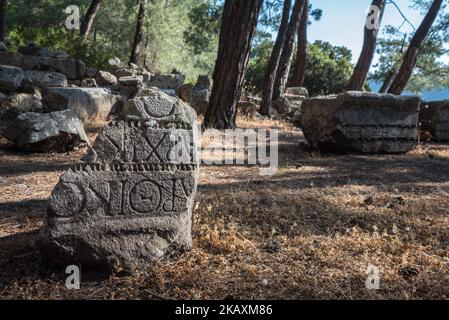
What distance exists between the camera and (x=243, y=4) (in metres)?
6.73

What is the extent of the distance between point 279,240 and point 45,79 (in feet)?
26.4

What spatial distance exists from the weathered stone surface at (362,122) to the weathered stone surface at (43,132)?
3493mm

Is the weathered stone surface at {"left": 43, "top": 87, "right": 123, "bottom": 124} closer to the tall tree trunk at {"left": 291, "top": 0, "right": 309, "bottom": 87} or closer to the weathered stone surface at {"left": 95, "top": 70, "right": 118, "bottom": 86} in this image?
the weathered stone surface at {"left": 95, "top": 70, "right": 118, "bottom": 86}

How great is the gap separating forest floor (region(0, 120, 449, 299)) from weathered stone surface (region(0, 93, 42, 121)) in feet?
8.25

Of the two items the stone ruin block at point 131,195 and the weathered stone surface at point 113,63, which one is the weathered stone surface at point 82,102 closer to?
the stone ruin block at point 131,195

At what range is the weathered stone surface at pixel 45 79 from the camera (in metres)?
8.84

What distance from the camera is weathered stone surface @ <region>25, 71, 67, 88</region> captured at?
884 centimetres

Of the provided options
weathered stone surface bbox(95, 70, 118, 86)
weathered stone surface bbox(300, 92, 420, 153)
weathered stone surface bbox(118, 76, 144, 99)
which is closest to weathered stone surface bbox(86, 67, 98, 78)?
weathered stone surface bbox(95, 70, 118, 86)

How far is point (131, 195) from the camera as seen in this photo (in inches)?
95.6

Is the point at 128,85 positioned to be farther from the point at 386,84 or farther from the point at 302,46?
the point at 386,84

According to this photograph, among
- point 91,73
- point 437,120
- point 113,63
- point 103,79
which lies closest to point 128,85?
point 103,79

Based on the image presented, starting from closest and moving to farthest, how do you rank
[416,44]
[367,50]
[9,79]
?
[9,79]
[367,50]
[416,44]
